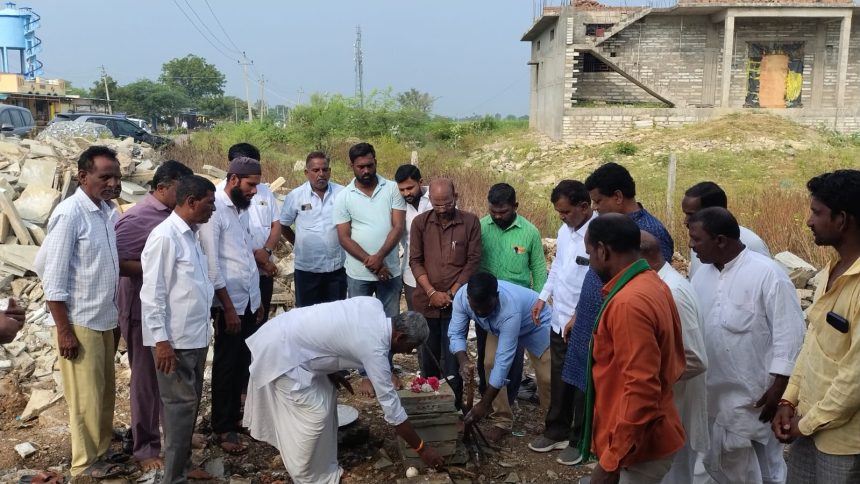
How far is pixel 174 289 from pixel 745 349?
3.10 m

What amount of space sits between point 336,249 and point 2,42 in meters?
46.1

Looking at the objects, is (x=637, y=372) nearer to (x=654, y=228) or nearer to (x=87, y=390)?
(x=654, y=228)

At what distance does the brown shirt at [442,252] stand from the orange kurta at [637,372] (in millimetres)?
2373

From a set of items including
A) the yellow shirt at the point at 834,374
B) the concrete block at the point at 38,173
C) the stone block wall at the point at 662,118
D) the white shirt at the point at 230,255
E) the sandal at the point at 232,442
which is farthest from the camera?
the stone block wall at the point at 662,118

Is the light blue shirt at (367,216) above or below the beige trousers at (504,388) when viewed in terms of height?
above

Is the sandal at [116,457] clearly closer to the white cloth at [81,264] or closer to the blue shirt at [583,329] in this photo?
the white cloth at [81,264]

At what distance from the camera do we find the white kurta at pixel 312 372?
3.67m

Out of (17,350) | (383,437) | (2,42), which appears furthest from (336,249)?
(2,42)

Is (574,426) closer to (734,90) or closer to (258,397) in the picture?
(258,397)

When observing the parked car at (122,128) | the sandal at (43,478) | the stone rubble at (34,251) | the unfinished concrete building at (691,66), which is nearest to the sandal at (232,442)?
the sandal at (43,478)

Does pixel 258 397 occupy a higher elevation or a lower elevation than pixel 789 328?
lower

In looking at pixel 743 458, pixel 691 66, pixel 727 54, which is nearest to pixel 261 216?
pixel 743 458

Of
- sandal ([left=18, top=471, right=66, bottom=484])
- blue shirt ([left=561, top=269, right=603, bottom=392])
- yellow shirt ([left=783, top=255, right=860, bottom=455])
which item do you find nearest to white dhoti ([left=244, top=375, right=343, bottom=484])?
sandal ([left=18, top=471, right=66, bottom=484])

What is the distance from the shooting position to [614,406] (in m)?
2.63
